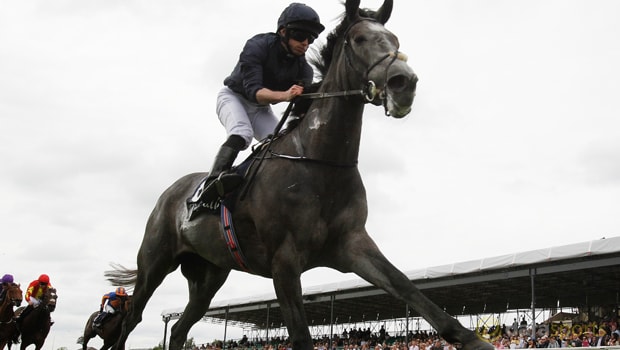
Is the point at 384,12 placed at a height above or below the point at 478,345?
above

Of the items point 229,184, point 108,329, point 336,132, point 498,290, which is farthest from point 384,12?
Result: point 498,290

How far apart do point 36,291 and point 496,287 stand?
1951 cm

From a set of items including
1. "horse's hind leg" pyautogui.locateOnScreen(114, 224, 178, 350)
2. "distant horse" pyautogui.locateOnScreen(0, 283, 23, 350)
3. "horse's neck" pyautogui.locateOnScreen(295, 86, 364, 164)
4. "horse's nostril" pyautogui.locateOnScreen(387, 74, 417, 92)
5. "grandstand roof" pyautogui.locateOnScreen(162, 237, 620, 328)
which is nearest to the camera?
"horse's nostril" pyautogui.locateOnScreen(387, 74, 417, 92)

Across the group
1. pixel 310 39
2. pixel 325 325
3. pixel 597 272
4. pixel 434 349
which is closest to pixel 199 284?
pixel 310 39

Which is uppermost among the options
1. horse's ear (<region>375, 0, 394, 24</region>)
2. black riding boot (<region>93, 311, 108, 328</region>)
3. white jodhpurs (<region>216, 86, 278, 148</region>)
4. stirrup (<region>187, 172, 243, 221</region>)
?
horse's ear (<region>375, 0, 394, 24</region>)

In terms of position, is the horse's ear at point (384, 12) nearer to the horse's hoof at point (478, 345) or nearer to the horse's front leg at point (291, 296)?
the horse's front leg at point (291, 296)

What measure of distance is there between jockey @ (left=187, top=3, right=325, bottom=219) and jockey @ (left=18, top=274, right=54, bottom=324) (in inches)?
405

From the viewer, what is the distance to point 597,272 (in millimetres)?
23109

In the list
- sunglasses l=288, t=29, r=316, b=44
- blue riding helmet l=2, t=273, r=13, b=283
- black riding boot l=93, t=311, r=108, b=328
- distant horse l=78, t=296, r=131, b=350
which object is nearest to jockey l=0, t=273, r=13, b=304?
blue riding helmet l=2, t=273, r=13, b=283

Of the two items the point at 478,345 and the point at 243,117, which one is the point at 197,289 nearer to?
the point at 243,117

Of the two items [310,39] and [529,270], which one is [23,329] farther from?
[529,270]

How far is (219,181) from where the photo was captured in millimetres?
5594

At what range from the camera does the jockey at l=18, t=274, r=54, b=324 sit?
15.0 meters

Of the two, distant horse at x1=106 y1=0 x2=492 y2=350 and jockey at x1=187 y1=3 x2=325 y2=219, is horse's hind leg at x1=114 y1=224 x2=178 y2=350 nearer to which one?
jockey at x1=187 y1=3 x2=325 y2=219
